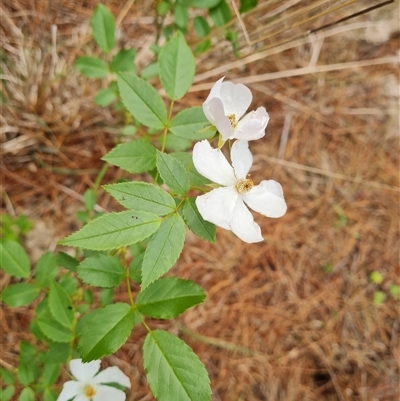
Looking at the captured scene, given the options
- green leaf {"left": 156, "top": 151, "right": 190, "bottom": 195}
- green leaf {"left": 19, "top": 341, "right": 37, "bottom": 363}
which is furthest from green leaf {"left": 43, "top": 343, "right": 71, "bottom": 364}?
green leaf {"left": 156, "top": 151, "right": 190, "bottom": 195}

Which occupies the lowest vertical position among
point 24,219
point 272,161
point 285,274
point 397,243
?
point 397,243

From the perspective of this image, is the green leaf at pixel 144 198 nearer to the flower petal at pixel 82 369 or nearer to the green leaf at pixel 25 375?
the flower petal at pixel 82 369

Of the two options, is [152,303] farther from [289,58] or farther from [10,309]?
[289,58]

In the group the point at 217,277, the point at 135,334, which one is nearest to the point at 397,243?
the point at 217,277

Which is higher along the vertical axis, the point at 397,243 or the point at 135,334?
the point at 135,334

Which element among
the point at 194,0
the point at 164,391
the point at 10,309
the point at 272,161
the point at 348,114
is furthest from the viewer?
the point at 348,114

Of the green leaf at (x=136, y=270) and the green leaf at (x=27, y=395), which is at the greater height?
the green leaf at (x=136, y=270)

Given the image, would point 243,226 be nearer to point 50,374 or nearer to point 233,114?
point 233,114

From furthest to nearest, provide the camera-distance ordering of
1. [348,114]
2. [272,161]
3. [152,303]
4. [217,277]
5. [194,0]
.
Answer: [348,114] → [272,161] → [217,277] → [194,0] → [152,303]

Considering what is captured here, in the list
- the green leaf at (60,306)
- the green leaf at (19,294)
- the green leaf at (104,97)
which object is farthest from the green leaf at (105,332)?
the green leaf at (104,97)
